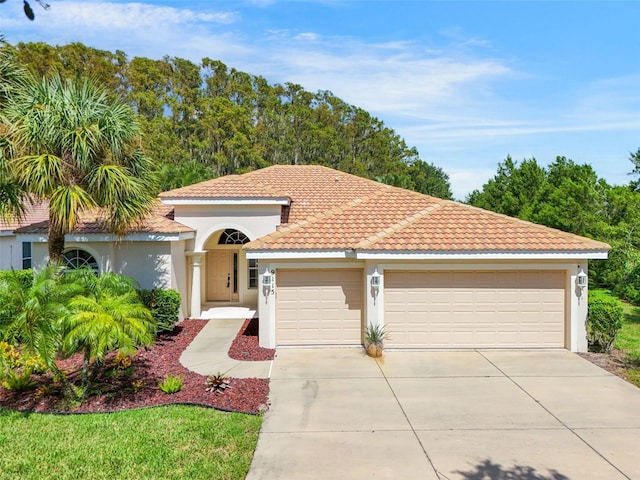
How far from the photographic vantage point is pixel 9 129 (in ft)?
34.0

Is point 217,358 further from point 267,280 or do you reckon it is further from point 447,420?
point 447,420

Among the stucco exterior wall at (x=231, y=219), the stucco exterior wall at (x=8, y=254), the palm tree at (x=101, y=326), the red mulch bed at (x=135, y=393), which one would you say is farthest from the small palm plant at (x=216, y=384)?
the stucco exterior wall at (x=8, y=254)

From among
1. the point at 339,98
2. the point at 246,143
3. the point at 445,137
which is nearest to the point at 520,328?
the point at 445,137

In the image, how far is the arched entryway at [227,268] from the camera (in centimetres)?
1883

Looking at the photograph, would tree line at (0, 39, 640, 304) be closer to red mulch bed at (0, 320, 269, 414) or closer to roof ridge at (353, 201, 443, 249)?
roof ridge at (353, 201, 443, 249)

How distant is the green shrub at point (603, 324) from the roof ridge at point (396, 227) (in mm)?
5286

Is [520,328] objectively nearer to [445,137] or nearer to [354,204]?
[354,204]

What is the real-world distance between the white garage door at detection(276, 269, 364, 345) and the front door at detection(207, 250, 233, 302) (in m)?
7.11

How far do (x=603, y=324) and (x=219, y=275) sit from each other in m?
13.9

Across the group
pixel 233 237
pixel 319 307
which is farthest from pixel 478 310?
pixel 233 237

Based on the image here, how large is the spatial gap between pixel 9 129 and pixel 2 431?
667cm

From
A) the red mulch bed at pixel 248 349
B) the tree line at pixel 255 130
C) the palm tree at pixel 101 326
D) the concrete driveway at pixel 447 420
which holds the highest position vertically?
the tree line at pixel 255 130

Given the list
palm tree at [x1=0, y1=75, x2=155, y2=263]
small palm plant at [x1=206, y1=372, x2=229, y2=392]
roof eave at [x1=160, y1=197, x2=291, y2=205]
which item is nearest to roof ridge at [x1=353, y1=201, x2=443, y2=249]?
roof eave at [x1=160, y1=197, x2=291, y2=205]

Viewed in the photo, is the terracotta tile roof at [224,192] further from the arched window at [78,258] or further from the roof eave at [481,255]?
the roof eave at [481,255]
